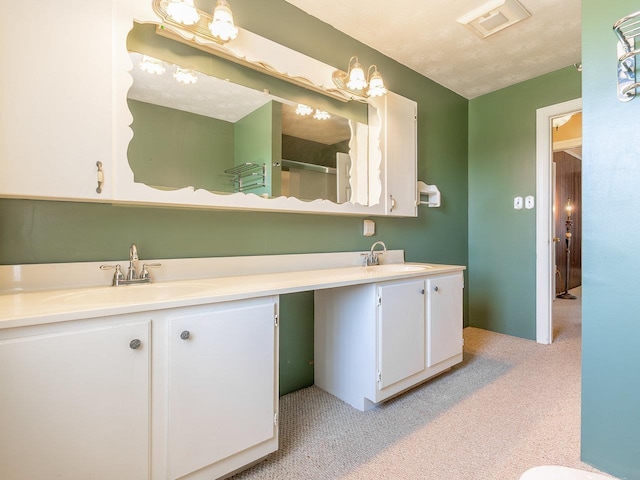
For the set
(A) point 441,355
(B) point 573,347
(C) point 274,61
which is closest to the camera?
(C) point 274,61

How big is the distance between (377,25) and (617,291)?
1.99m

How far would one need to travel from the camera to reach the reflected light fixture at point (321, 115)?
204 cm

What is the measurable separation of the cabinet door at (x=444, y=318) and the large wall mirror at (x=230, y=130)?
71cm

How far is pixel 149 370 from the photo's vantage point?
102 cm

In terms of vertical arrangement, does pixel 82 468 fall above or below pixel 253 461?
above

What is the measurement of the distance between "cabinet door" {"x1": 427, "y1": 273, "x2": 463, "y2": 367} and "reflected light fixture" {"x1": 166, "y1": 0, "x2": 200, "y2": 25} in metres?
1.82

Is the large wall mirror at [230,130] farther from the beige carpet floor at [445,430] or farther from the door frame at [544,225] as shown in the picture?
the door frame at [544,225]

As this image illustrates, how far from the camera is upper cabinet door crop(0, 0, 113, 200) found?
1.07 m

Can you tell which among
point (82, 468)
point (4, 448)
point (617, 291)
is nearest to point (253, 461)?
point (82, 468)

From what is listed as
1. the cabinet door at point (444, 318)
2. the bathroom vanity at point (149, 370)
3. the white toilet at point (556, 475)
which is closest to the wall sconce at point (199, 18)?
the bathroom vanity at point (149, 370)

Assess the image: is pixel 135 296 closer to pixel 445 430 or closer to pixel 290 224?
pixel 290 224

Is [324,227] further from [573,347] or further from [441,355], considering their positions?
[573,347]

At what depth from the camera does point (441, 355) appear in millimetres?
2092

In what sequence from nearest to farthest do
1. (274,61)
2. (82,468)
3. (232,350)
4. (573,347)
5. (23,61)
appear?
(82,468) → (23,61) → (232,350) → (274,61) → (573,347)
